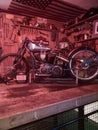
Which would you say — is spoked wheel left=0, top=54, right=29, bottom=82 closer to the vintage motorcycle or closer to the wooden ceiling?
the vintage motorcycle

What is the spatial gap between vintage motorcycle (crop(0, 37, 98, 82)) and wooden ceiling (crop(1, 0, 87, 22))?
923 millimetres

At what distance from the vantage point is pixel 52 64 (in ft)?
8.95

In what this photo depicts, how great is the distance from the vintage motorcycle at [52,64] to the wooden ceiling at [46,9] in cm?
92

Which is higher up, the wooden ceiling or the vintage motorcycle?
the wooden ceiling

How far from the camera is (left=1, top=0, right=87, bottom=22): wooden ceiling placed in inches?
111

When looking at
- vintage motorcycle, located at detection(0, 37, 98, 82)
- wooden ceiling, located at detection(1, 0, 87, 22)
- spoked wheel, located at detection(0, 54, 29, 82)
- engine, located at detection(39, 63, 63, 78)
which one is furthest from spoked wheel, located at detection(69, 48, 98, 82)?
wooden ceiling, located at detection(1, 0, 87, 22)

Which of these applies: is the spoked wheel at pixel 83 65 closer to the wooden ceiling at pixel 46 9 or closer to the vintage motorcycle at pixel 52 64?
the vintage motorcycle at pixel 52 64

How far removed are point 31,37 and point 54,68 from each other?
4.72 feet

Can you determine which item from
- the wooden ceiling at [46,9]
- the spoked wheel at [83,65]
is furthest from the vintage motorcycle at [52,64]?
the wooden ceiling at [46,9]

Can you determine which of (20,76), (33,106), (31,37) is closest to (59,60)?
(20,76)

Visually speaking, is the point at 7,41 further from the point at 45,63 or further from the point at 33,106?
the point at 33,106

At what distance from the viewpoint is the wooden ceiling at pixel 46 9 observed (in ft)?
9.23

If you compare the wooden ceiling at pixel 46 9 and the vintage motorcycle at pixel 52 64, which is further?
the wooden ceiling at pixel 46 9

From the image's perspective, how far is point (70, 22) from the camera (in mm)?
3920
